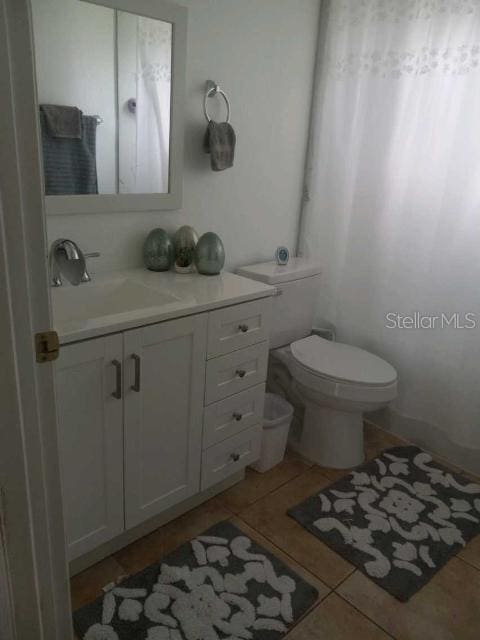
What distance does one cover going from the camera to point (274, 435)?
2.18m

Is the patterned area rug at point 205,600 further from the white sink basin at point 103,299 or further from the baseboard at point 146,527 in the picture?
the white sink basin at point 103,299

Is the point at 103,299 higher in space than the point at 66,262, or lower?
lower

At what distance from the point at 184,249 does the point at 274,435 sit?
2.93 feet

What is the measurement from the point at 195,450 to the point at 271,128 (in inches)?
58.3

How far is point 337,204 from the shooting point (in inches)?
97.7

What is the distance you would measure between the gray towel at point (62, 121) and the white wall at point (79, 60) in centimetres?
2

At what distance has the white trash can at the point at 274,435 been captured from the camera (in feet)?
7.09

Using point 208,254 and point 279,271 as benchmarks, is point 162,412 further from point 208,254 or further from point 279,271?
point 279,271

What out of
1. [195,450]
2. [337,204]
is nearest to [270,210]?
[337,204]

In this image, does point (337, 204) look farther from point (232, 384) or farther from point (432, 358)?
point (232, 384)

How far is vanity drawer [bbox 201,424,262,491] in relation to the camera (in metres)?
1.89

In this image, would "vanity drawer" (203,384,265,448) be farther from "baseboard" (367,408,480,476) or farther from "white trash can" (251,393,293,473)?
"baseboard" (367,408,480,476)

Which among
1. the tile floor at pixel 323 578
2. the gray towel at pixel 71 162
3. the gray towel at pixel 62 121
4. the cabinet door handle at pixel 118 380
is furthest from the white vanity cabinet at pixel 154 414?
the gray towel at pixel 62 121

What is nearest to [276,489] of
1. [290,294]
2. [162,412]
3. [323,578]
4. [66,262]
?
[323,578]
